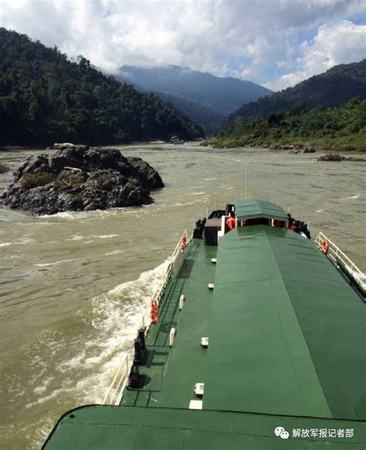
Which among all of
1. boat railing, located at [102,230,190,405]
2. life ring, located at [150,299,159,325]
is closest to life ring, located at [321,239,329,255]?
boat railing, located at [102,230,190,405]

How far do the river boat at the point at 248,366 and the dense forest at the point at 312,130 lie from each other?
323 feet

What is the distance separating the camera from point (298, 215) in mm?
35344

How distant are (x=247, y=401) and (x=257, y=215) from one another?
11.0 metres

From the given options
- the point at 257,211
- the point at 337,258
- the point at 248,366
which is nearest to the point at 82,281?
the point at 257,211

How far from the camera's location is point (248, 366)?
7953 mm

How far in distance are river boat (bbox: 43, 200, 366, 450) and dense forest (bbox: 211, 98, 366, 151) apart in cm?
→ 9842

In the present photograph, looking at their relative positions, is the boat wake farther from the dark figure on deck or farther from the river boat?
the dark figure on deck

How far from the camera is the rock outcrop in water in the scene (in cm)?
3746

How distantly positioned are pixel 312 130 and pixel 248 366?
139 m

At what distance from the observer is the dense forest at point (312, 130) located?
115 metres

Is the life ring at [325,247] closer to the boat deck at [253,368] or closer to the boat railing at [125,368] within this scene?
the boat deck at [253,368]

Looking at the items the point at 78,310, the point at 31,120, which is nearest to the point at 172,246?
the point at 78,310

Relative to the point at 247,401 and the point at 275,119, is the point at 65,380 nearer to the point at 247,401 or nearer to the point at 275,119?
the point at 247,401

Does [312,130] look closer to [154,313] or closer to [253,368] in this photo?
[154,313]
